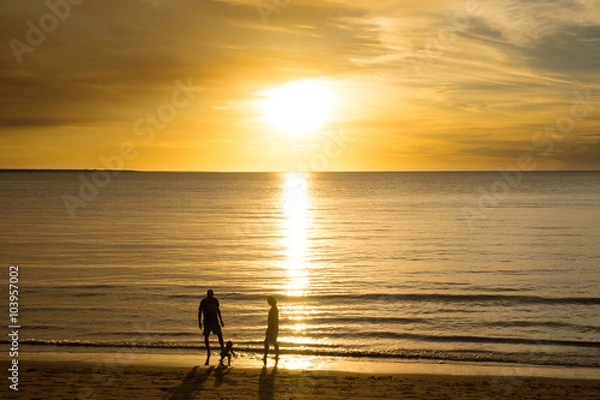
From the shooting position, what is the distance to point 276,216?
89750mm

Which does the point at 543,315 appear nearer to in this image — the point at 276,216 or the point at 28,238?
the point at 28,238

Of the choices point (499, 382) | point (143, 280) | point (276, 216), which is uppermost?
point (276, 216)

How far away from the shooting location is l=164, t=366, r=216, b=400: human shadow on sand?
48.0 feet

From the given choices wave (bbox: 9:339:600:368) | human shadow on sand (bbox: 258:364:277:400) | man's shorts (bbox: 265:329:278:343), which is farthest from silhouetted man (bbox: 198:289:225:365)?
wave (bbox: 9:339:600:368)

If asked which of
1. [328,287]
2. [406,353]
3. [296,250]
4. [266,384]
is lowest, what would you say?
[266,384]

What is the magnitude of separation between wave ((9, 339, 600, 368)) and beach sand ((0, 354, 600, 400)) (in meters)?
2.48

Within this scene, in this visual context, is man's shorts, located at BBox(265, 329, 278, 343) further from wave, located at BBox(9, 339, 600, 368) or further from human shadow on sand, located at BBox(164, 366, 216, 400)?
wave, located at BBox(9, 339, 600, 368)

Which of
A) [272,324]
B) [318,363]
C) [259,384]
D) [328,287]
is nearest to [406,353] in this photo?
[318,363]

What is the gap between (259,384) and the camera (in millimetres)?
15805

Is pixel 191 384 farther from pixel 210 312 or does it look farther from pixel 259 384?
pixel 210 312

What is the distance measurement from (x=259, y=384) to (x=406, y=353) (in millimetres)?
7112

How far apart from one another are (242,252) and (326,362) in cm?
2931

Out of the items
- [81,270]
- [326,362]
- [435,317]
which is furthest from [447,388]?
[81,270]

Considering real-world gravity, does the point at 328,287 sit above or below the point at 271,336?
above
